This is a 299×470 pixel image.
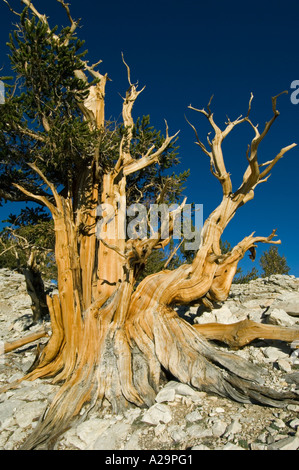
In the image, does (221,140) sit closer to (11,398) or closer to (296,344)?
(296,344)

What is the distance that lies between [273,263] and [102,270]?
1602cm

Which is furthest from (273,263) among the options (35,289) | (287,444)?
(287,444)

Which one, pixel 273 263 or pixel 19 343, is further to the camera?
pixel 273 263

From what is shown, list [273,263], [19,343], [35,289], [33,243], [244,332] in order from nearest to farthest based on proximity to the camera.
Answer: [244,332] < [19,343] < [33,243] < [35,289] < [273,263]

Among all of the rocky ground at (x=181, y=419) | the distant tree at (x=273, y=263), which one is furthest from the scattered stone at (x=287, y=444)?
the distant tree at (x=273, y=263)

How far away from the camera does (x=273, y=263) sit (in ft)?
61.6

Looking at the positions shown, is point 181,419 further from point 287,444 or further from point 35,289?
point 35,289

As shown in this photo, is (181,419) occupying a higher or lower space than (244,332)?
lower

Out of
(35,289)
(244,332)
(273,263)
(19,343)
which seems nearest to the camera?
(244,332)

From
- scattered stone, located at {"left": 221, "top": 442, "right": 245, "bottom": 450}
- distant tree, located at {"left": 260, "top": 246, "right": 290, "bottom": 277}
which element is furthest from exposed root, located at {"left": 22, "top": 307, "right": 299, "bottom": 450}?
distant tree, located at {"left": 260, "top": 246, "right": 290, "bottom": 277}

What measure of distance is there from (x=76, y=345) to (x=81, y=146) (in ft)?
10.6

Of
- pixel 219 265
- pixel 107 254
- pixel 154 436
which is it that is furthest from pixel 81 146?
pixel 154 436

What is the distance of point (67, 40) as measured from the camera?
19.1 feet

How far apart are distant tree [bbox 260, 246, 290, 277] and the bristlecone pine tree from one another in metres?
13.4
